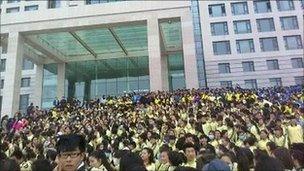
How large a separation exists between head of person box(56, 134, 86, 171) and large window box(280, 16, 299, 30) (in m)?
43.6

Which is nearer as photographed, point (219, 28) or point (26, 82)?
point (219, 28)

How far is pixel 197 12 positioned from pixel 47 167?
4238 cm

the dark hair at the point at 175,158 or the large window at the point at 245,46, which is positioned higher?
the large window at the point at 245,46

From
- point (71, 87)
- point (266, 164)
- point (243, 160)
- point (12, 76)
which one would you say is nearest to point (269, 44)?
point (71, 87)

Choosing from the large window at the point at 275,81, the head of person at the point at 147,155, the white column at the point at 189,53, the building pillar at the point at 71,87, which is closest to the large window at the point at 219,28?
the large window at the point at 275,81

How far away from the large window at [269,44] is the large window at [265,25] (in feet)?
Result: 4.17

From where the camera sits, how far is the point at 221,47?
143ft

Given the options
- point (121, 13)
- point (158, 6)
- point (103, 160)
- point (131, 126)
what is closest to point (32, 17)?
point (121, 13)

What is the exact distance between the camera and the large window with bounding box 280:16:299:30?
43719 millimetres

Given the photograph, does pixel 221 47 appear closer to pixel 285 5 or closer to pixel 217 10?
pixel 217 10

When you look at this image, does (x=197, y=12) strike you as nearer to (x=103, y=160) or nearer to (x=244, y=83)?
(x=244, y=83)

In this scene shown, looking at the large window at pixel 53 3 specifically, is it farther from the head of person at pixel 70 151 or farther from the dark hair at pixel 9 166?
the head of person at pixel 70 151

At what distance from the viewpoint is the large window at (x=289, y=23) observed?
43719 mm

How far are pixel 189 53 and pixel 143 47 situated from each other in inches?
380
